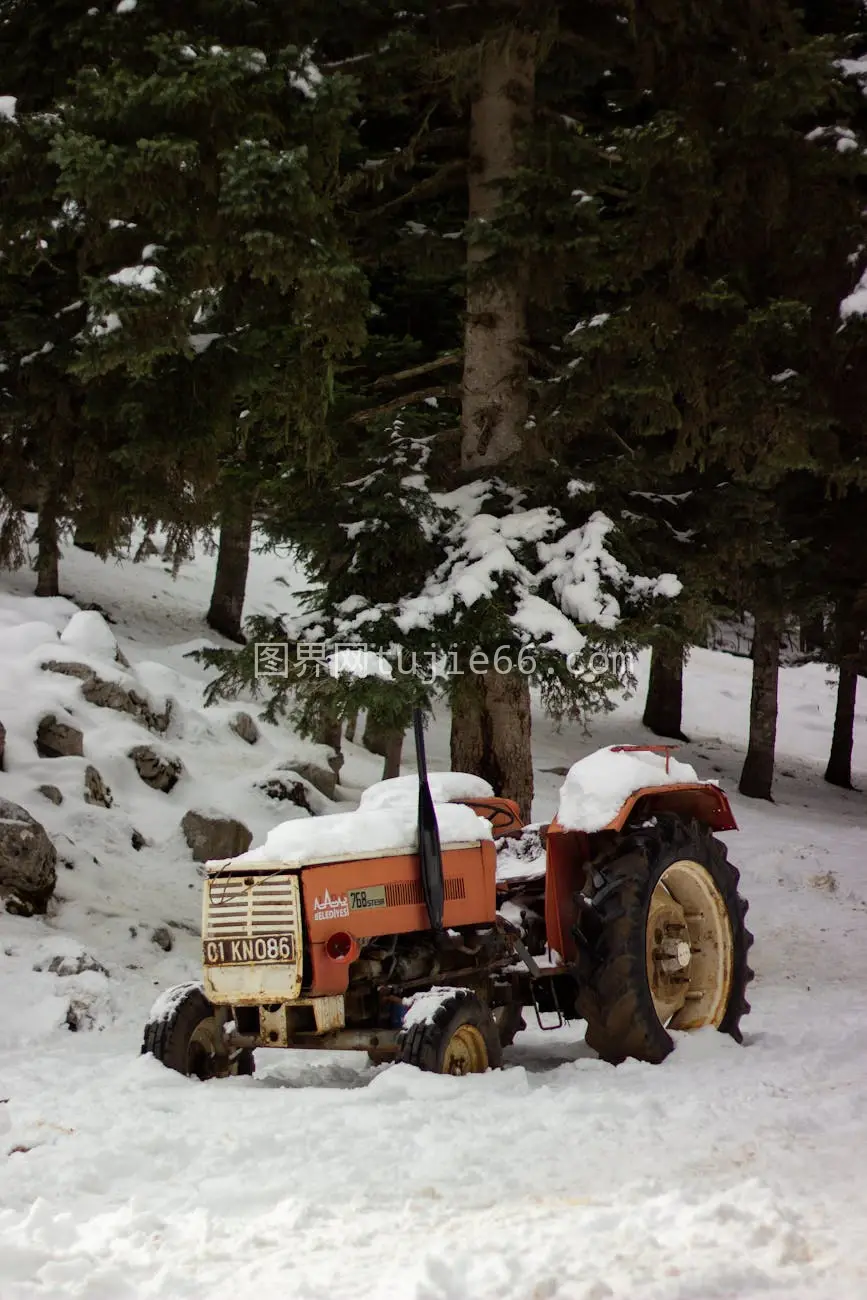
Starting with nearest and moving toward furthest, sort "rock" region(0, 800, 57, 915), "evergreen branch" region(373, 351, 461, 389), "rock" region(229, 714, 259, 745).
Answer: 1. "rock" region(0, 800, 57, 915)
2. "evergreen branch" region(373, 351, 461, 389)
3. "rock" region(229, 714, 259, 745)

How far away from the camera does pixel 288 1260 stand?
3.12 m

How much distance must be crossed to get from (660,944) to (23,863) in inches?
168

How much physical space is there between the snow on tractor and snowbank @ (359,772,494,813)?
0.01 m

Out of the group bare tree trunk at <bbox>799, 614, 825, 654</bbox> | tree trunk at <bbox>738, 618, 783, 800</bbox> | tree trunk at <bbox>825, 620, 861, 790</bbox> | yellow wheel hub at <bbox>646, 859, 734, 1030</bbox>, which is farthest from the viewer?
tree trunk at <bbox>825, 620, 861, 790</bbox>

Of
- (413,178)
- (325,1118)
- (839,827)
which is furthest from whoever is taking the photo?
(839,827)

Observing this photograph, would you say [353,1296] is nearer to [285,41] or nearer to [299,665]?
[299,665]

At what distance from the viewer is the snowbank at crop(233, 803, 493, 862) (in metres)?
5.25

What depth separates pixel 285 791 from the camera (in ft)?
41.1

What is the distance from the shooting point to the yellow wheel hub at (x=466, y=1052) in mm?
5070

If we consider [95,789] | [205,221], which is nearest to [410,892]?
[205,221]

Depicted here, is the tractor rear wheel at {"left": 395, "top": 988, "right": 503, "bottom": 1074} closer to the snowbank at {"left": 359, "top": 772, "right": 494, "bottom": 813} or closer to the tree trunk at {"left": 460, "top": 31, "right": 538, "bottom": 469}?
the snowbank at {"left": 359, "top": 772, "right": 494, "bottom": 813}

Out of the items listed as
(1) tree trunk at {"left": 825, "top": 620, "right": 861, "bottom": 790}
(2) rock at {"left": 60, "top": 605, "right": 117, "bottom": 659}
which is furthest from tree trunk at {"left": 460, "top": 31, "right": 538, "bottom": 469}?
(1) tree trunk at {"left": 825, "top": 620, "right": 861, "bottom": 790}

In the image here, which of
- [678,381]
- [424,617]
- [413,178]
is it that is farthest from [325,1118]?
[413,178]

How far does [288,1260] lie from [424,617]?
5.58 metres
